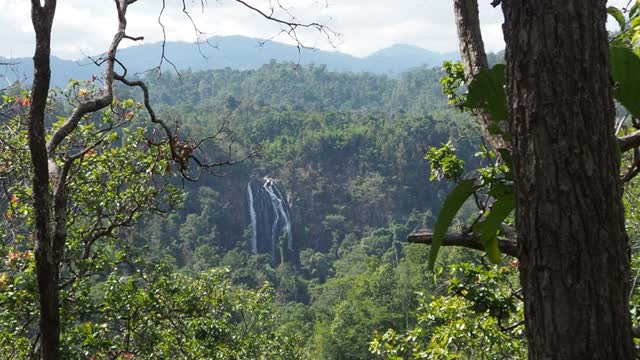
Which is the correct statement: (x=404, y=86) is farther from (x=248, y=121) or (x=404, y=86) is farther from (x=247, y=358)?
(x=247, y=358)

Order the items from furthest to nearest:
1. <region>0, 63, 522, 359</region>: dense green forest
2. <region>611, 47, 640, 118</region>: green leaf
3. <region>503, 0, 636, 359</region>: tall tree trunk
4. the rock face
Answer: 1. the rock face
2. <region>0, 63, 522, 359</region>: dense green forest
3. <region>611, 47, 640, 118</region>: green leaf
4. <region>503, 0, 636, 359</region>: tall tree trunk

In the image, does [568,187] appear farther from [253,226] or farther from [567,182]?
[253,226]

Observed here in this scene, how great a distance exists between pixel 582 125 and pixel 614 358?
0.28m

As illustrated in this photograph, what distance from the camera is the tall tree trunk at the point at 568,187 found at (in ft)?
2.52

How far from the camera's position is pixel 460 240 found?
52.0 inches

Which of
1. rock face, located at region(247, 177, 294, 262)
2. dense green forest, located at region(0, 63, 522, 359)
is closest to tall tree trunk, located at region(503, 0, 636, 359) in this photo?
dense green forest, located at region(0, 63, 522, 359)

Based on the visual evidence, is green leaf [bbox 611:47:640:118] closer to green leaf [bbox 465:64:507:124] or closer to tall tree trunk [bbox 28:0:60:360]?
green leaf [bbox 465:64:507:124]

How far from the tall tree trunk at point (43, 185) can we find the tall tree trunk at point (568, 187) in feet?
5.50

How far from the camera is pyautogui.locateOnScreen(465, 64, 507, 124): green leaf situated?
3.11ft

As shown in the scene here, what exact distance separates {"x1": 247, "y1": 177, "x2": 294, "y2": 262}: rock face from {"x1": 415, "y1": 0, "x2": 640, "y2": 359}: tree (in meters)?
43.2

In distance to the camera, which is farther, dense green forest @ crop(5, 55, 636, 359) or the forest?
dense green forest @ crop(5, 55, 636, 359)

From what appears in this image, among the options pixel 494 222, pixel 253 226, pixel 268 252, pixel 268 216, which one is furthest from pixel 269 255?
pixel 494 222

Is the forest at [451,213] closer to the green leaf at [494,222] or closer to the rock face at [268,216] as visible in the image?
the green leaf at [494,222]

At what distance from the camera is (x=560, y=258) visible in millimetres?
780
